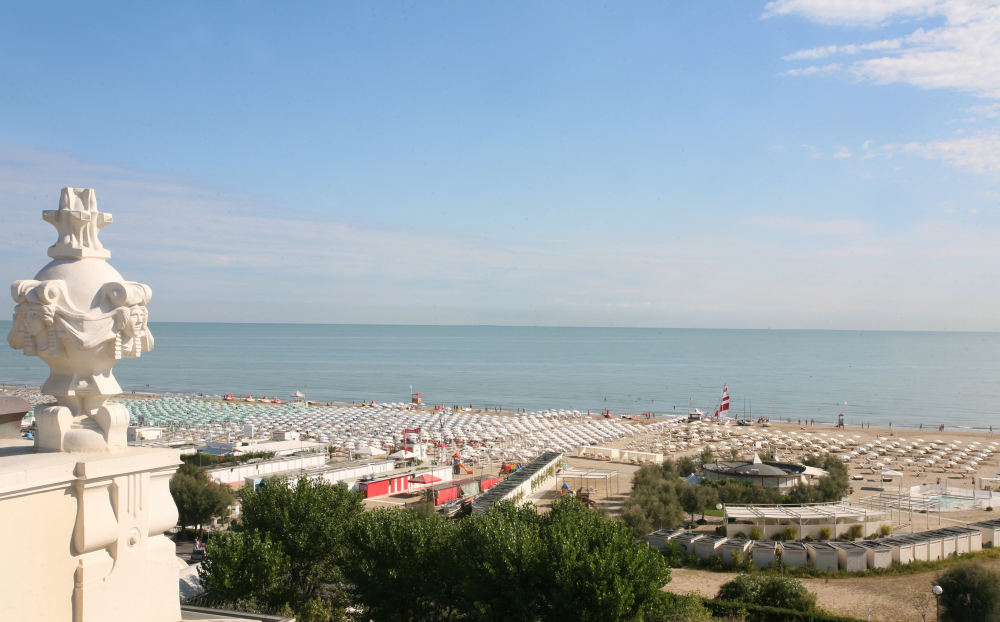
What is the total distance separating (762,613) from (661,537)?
Answer: 671 cm

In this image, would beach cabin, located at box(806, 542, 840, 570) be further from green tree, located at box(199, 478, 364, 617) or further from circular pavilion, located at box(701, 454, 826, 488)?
green tree, located at box(199, 478, 364, 617)

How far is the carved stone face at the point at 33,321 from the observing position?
4.83 m

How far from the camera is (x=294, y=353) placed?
17750cm

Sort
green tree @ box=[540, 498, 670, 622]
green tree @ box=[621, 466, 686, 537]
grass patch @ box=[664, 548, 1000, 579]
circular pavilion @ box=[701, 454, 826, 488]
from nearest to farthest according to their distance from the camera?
green tree @ box=[540, 498, 670, 622] → grass patch @ box=[664, 548, 1000, 579] → green tree @ box=[621, 466, 686, 537] → circular pavilion @ box=[701, 454, 826, 488]

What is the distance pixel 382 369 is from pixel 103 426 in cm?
12936

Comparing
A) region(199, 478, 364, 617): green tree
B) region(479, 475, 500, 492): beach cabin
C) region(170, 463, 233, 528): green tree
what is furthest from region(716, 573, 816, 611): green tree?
region(170, 463, 233, 528): green tree

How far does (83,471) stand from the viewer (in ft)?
15.5

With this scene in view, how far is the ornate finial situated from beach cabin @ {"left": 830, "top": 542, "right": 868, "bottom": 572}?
22736mm

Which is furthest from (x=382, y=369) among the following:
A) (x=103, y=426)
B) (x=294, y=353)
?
(x=103, y=426)

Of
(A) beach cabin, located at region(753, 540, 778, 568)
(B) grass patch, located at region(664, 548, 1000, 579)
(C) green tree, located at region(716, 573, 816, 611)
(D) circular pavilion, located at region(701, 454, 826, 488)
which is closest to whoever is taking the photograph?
(C) green tree, located at region(716, 573, 816, 611)

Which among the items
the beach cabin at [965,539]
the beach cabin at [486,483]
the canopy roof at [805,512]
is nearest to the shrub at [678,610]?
the canopy roof at [805,512]

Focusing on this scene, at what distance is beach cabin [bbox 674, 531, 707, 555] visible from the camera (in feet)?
74.3

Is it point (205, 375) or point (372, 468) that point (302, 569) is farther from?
point (205, 375)

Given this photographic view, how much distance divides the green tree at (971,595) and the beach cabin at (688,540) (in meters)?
7.22
